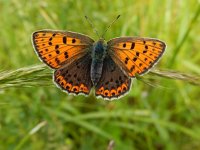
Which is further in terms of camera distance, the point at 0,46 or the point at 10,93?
the point at 0,46

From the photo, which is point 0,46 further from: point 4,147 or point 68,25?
point 4,147

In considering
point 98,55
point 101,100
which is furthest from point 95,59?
point 101,100

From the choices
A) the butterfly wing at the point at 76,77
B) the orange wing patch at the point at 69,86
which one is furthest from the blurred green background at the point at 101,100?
the orange wing patch at the point at 69,86

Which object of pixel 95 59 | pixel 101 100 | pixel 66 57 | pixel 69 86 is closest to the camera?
pixel 69 86

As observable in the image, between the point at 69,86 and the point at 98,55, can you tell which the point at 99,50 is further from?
the point at 69,86

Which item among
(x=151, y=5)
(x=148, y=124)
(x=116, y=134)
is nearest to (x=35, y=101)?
(x=116, y=134)

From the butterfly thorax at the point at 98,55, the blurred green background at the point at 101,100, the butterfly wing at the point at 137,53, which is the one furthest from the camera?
the blurred green background at the point at 101,100

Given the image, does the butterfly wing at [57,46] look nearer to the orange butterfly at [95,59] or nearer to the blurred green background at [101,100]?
the orange butterfly at [95,59]
